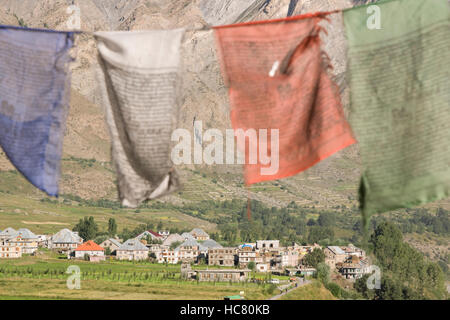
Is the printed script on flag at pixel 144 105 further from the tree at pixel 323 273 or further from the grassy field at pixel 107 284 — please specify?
the tree at pixel 323 273

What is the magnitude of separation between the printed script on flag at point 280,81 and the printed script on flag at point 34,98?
2.49 metres

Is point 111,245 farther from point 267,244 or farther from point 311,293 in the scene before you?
point 311,293

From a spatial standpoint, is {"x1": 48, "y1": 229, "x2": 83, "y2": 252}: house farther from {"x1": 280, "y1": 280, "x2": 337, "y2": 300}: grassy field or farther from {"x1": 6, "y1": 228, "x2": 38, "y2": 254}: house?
{"x1": 280, "y1": 280, "x2": 337, "y2": 300}: grassy field

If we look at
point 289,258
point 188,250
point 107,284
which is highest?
point 188,250

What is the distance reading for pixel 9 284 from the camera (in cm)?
8156

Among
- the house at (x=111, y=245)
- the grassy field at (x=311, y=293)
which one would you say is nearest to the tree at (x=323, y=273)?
the grassy field at (x=311, y=293)

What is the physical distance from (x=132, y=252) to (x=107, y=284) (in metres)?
48.8

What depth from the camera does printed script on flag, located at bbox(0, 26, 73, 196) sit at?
445 inches

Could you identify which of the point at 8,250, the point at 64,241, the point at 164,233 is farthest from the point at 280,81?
the point at 164,233

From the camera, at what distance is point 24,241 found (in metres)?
127

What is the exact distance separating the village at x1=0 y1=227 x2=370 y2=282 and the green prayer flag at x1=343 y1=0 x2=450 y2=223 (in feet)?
339

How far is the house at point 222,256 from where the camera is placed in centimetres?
12438
